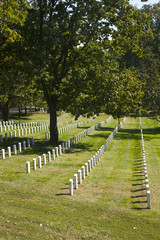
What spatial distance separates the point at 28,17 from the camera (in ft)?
81.0

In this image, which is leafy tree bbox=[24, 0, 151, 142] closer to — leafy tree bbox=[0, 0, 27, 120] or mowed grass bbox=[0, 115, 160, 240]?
leafy tree bbox=[0, 0, 27, 120]

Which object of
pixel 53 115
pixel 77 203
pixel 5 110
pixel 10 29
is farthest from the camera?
pixel 5 110

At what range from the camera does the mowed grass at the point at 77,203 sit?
9.23 metres

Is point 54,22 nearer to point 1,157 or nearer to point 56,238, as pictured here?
point 1,157

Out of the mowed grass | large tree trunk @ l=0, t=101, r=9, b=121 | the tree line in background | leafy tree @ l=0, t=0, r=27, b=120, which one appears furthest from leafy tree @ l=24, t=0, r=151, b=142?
large tree trunk @ l=0, t=101, r=9, b=121

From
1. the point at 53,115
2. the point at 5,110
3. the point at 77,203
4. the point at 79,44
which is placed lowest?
the point at 77,203

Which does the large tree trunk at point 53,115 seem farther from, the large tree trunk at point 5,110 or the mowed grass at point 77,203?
the large tree trunk at point 5,110

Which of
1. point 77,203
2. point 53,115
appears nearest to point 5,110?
point 53,115

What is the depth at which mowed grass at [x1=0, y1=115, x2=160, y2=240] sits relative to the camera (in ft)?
30.3

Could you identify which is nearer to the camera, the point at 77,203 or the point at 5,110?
the point at 77,203

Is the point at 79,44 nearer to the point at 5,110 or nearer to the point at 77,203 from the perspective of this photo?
the point at 77,203

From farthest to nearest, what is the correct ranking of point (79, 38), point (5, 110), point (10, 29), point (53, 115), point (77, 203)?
point (5, 110) < point (53, 115) < point (79, 38) < point (10, 29) < point (77, 203)

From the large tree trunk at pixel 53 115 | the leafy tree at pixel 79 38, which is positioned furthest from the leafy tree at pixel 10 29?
the large tree trunk at pixel 53 115

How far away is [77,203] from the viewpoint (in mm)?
11836
